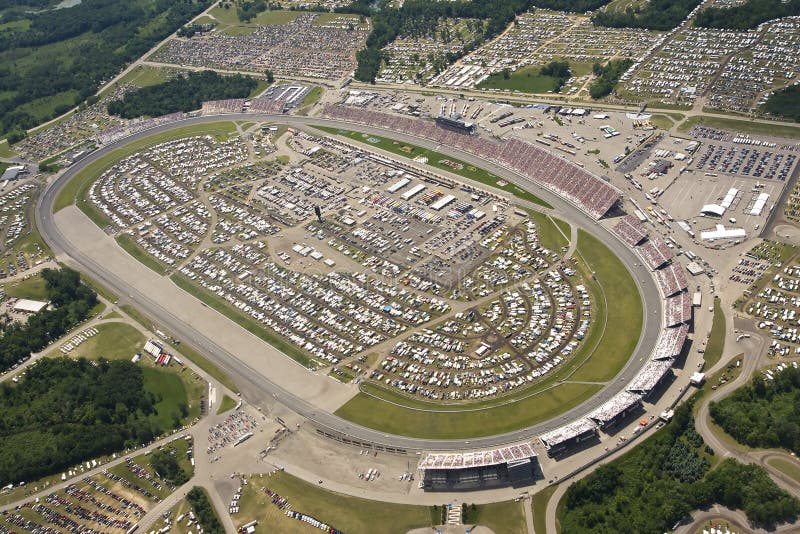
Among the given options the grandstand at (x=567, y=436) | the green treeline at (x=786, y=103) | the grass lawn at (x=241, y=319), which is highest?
the green treeline at (x=786, y=103)

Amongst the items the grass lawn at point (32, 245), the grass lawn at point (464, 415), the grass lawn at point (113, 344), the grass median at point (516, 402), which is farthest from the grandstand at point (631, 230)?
the grass lawn at point (32, 245)

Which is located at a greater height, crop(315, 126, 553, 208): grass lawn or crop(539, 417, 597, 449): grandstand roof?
crop(315, 126, 553, 208): grass lawn

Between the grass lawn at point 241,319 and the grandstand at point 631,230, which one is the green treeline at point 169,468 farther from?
the grandstand at point 631,230

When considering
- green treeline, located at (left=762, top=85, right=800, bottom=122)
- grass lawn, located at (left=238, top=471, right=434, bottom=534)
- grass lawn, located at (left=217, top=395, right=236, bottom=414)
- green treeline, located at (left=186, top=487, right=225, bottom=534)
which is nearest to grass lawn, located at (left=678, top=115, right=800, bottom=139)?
green treeline, located at (left=762, top=85, right=800, bottom=122)

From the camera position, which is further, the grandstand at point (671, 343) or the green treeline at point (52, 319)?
the green treeline at point (52, 319)

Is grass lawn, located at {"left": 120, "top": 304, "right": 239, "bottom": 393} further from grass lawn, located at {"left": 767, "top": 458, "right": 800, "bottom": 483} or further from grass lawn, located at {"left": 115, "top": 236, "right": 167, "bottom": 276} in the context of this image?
grass lawn, located at {"left": 767, "top": 458, "right": 800, "bottom": 483}
